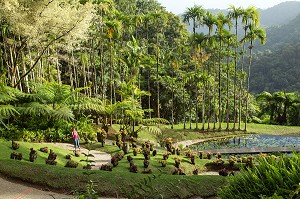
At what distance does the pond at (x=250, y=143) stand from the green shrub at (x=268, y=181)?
17083 mm

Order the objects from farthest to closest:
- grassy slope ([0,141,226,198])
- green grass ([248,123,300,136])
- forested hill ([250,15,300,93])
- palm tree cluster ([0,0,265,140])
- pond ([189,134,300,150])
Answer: forested hill ([250,15,300,93]) → green grass ([248,123,300,136]) → pond ([189,134,300,150]) → palm tree cluster ([0,0,265,140]) → grassy slope ([0,141,226,198])

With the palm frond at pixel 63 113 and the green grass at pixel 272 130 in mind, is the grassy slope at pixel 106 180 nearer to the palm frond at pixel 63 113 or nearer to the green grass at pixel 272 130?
the palm frond at pixel 63 113

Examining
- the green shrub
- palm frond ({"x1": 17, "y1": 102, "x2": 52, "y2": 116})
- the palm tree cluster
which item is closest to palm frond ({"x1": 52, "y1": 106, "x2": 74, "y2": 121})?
the palm tree cluster

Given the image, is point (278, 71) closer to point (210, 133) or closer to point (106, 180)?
point (210, 133)

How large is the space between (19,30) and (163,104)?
68.7 ft

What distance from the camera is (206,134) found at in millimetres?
26375

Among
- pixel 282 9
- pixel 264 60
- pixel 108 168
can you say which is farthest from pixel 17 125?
pixel 282 9

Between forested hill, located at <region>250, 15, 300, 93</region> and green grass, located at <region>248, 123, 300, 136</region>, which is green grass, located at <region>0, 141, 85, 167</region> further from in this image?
forested hill, located at <region>250, 15, 300, 93</region>

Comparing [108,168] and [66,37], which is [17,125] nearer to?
[66,37]

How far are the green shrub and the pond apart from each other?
56.0 feet

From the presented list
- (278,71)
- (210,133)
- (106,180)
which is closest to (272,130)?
(210,133)

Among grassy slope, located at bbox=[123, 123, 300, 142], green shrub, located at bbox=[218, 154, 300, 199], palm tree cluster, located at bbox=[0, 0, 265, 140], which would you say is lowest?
grassy slope, located at bbox=[123, 123, 300, 142]

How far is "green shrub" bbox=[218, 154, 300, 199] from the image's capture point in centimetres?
393

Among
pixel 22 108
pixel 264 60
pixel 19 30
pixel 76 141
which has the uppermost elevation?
pixel 264 60
